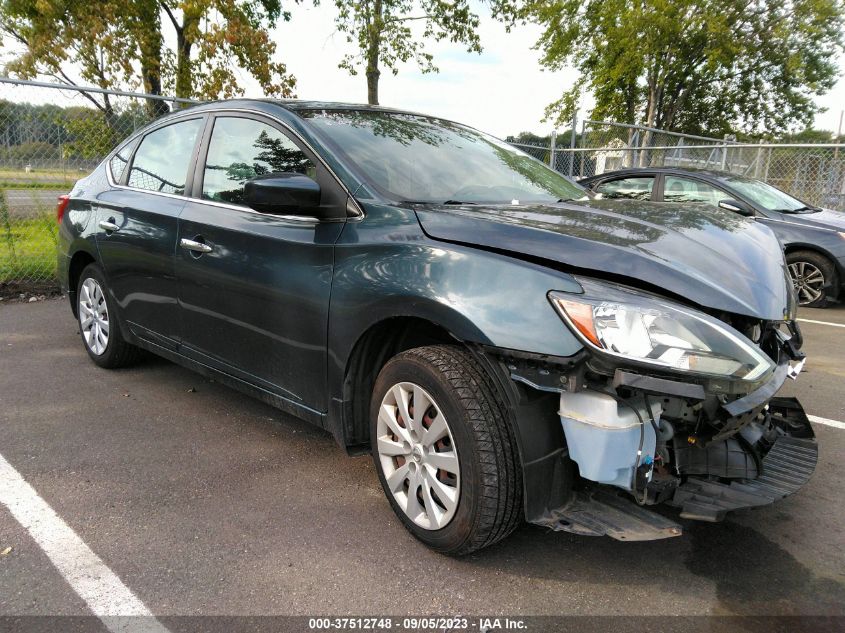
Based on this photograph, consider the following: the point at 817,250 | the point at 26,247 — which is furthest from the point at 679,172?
the point at 26,247

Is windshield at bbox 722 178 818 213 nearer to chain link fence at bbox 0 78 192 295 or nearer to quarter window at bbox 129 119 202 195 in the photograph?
quarter window at bbox 129 119 202 195

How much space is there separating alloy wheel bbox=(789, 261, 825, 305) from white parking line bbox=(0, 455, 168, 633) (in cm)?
732

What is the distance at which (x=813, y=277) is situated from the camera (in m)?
7.19

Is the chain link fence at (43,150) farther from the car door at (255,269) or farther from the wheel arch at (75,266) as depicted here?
the car door at (255,269)

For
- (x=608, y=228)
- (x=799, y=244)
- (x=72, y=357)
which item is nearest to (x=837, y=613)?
(x=608, y=228)

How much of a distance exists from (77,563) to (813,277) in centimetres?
760

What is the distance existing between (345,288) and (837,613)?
2028mm

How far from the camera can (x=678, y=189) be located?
7422 mm

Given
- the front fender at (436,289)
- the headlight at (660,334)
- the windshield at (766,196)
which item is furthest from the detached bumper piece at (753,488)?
the windshield at (766,196)

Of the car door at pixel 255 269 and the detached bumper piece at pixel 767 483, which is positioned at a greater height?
the car door at pixel 255 269

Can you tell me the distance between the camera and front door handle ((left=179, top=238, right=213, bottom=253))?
3.16 m

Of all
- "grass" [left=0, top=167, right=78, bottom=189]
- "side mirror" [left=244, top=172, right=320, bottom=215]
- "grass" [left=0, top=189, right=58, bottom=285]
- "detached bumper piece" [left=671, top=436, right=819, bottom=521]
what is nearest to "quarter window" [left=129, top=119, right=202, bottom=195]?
"side mirror" [left=244, top=172, right=320, bottom=215]

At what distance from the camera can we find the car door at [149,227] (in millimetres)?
3498

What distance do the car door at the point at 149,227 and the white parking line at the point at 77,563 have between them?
1105mm
